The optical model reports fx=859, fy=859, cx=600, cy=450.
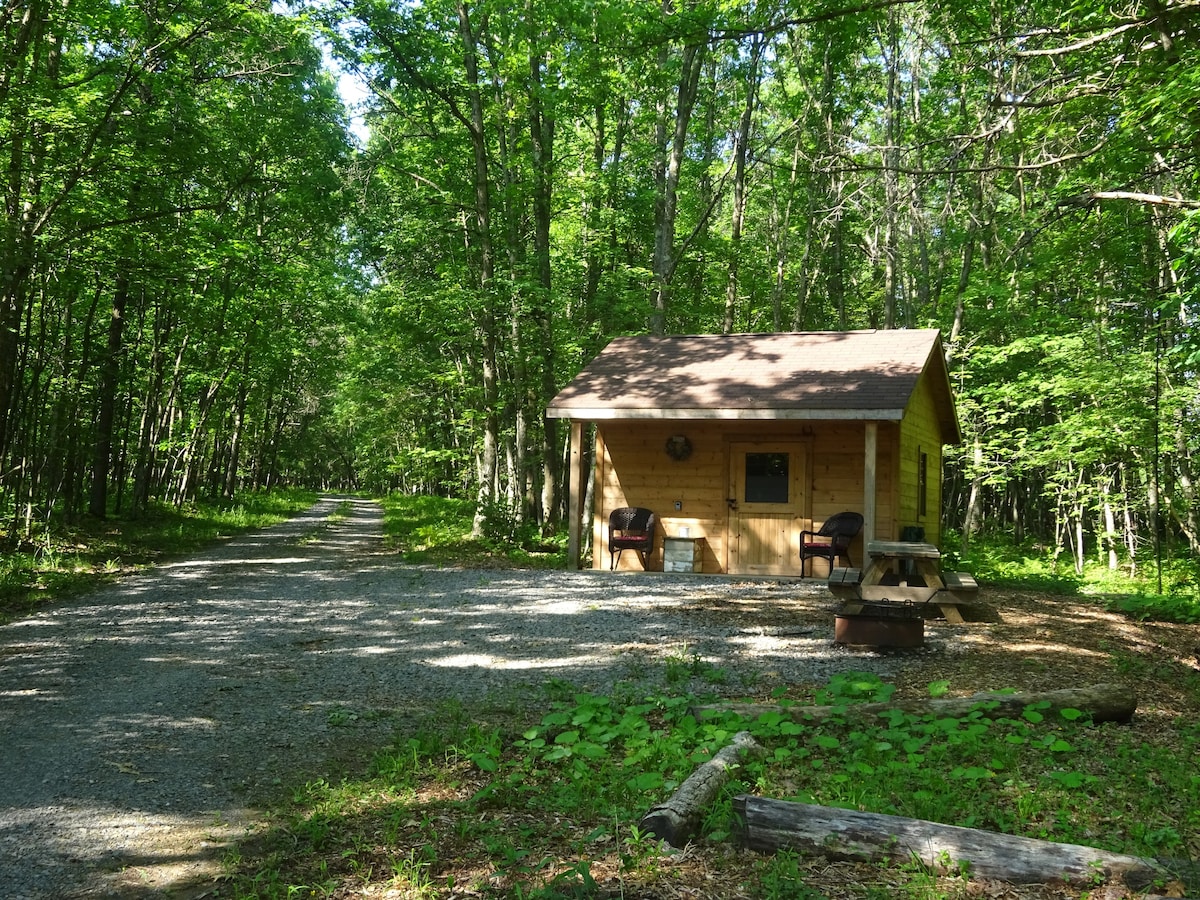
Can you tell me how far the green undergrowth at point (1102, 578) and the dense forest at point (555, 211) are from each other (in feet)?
3.40

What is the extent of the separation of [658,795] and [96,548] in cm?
1162

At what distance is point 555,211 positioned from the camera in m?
21.2

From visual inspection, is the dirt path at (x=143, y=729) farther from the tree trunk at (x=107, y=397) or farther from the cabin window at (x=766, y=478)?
the tree trunk at (x=107, y=397)

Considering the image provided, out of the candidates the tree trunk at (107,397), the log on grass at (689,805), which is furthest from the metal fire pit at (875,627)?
the tree trunk at (107,397)

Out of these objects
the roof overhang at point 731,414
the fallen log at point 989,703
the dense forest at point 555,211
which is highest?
the dense forest at point 555,211

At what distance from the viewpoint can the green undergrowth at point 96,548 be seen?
9344 mm

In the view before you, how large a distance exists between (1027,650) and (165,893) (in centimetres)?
670

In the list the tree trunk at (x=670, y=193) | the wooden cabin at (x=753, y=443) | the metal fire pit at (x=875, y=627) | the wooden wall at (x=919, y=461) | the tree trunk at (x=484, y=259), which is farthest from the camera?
the tree trunk at (x=670, y=193)

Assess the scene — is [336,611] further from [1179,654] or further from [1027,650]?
[1179,654]

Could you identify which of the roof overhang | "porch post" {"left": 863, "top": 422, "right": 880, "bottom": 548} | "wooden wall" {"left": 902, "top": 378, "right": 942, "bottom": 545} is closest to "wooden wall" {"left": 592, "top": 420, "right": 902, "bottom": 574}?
"wooden wall" {"left": 902, "top": 378, "right": 942, "bottom": 545}

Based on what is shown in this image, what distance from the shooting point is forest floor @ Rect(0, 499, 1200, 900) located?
10.5 ft

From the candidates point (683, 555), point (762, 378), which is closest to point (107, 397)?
point (683, 555)

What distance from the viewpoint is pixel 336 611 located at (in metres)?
9.06

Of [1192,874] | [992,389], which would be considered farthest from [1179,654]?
[992,389]
